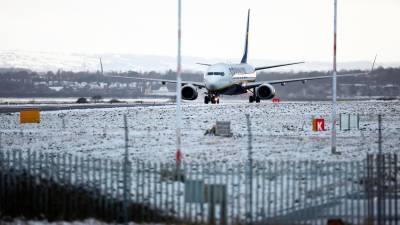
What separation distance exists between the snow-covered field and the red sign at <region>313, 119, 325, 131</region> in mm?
463

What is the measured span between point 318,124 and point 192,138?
993 centimetres

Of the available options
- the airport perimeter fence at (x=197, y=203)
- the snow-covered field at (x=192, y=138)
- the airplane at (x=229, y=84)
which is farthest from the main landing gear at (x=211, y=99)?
the airport perimeter fence at (x=197, y=203)

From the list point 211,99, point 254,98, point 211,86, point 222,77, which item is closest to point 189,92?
point 211,99

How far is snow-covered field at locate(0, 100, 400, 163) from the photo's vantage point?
29.8 m

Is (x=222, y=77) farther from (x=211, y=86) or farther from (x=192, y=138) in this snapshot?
(x=192, y=138)

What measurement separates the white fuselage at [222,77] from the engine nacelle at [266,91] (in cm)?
240

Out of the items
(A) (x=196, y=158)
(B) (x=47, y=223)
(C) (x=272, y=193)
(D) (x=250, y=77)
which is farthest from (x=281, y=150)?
(D) (x=250, y=77)

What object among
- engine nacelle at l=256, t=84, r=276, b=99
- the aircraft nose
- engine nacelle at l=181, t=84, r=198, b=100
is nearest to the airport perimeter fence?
the aircraft nose

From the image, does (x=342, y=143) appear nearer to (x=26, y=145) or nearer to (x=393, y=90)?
(x=26, y=145)

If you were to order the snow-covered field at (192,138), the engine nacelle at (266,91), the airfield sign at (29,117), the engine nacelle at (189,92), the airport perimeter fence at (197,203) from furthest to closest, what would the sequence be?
the engine nacelle at (266,91)
the engine nacelle at (189,92)
the airfield sign at (29,117)
the snow-covered field at (192,138)
the airport perimeter fence at (197,203)

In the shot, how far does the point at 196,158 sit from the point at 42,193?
939 centimetres

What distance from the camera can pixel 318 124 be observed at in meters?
44.0

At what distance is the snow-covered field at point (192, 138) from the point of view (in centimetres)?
2978

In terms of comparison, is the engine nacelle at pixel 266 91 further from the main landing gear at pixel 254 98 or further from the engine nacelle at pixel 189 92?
the engine nacelle at pixel 189 92
